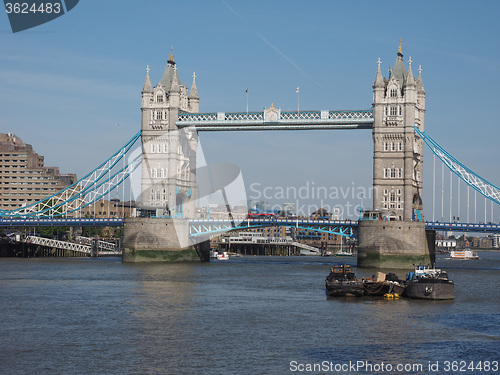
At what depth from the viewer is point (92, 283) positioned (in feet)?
198

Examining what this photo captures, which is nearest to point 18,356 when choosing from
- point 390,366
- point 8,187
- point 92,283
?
point 390,366

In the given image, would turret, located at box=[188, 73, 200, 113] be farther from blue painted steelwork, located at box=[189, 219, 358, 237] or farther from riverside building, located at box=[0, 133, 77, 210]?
riverside building, located at box=[0, 133, 77, 210]

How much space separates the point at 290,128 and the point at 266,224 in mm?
11437

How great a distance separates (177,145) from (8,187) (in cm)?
9040

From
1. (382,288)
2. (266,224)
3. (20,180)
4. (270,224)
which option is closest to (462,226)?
(270,224)

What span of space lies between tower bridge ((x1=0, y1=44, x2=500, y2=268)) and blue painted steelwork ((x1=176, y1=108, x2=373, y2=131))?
110 millimetres

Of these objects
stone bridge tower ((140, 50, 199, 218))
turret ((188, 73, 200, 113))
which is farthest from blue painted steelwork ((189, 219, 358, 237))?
turret ((188, 73, 200, 113))

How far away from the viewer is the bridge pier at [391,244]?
268ft

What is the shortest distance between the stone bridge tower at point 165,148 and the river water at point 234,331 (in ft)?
123

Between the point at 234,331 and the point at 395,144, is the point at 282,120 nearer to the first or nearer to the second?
the point at 395,144

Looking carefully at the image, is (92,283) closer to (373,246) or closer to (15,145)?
(373,246)

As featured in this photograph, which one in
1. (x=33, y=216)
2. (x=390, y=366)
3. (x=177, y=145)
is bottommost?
(x=390, y=366)

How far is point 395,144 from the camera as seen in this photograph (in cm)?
8806

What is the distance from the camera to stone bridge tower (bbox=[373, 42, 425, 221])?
8719 centimetres
